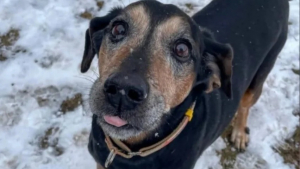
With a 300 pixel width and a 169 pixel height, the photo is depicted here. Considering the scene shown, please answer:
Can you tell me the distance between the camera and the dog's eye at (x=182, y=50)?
342 centimetres

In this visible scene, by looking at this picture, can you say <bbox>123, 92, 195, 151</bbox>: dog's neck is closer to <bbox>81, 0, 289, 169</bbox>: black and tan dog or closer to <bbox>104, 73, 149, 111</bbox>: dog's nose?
<bbox>81, 0, 289, 169</bbox>: black and tan dog

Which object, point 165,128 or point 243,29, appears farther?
point 243,29

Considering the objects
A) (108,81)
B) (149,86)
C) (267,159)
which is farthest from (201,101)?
(267,159)

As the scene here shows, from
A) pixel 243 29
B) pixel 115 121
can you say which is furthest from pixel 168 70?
pixel 243 29

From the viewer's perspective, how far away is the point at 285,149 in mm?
5312

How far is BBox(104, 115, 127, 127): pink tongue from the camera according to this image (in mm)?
3047

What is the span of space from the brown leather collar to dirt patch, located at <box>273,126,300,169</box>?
2.13m

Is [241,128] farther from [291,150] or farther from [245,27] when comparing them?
[245,27]

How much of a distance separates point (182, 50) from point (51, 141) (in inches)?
84.0

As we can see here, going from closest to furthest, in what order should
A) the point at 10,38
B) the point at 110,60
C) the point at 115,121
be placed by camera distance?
the point at 115,121 → the point at 110,60 → the point at 10,38

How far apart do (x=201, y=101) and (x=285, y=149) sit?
2.02 metres

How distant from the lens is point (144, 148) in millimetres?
3492

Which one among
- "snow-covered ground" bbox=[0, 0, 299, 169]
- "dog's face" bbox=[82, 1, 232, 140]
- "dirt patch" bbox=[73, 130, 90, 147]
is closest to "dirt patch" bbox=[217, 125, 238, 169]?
"snow-covered ground" bbox=[0, 0, 299, 169]

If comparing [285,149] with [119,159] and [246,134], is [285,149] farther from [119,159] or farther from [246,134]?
[119,159]
